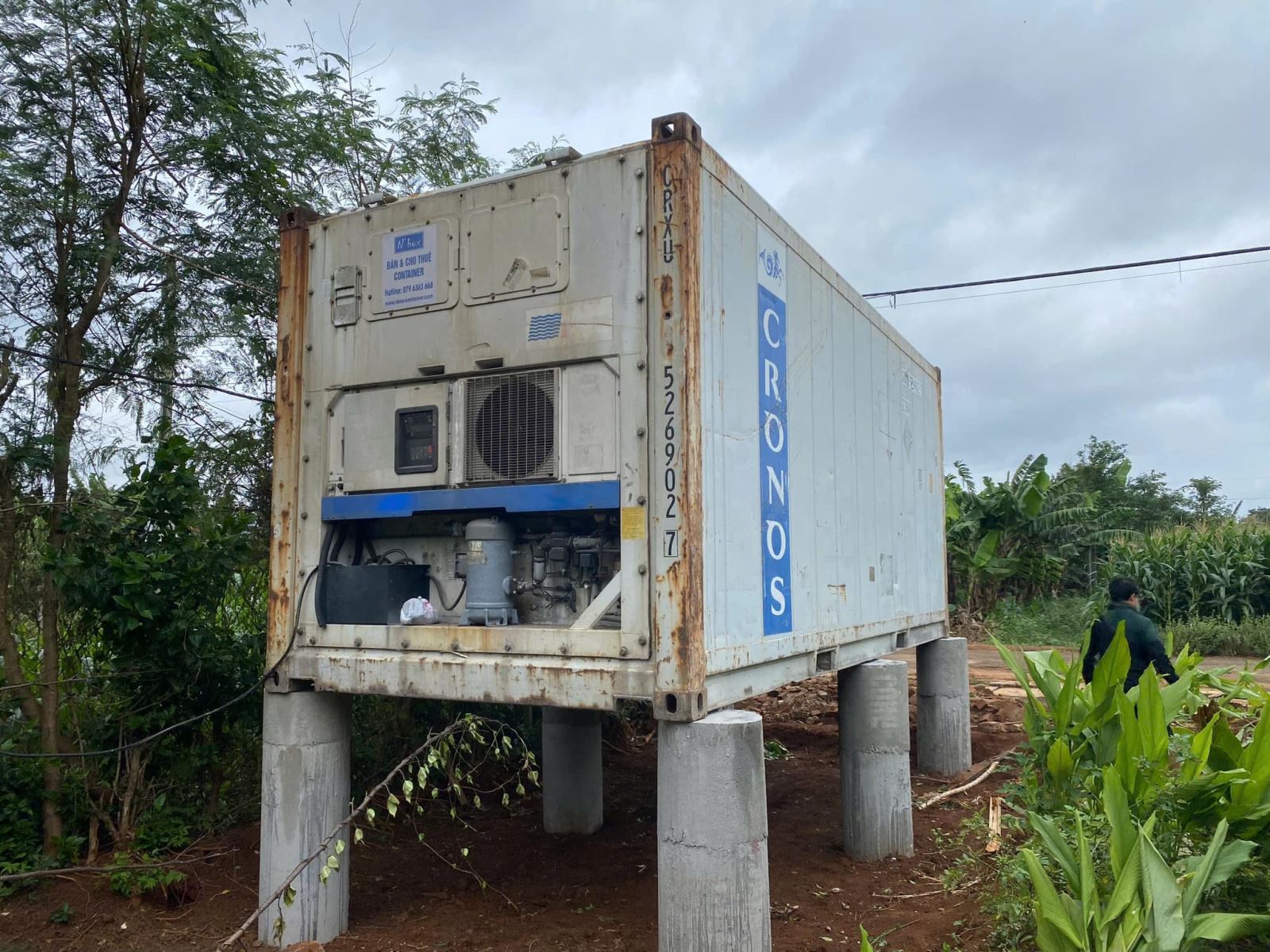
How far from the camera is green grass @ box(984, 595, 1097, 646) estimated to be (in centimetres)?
1777

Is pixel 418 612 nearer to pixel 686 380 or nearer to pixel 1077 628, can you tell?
pixel 686 380

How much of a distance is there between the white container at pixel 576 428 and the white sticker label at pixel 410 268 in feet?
0.04

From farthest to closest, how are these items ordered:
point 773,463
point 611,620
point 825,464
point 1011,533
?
point 1011,533 < point 825,464 < point 773,463 < point 611,620

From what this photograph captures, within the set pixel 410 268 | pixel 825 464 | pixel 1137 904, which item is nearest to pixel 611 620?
pixel 825 464

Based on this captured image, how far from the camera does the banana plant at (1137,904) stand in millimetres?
3850

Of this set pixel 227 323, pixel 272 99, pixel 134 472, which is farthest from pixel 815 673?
pixel 272 99

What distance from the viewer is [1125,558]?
19.9 m

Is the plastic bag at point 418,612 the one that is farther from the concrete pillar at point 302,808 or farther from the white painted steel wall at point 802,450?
the white painted steel wall at point 802,450

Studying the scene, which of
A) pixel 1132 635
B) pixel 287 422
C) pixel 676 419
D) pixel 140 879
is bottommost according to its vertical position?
pixel 140 879

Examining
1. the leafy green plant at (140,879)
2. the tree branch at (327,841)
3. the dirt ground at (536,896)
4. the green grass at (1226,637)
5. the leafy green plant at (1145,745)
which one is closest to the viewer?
the tree branch at (327,841)

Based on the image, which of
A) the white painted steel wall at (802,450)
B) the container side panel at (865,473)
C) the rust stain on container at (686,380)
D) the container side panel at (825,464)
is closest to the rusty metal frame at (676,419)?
the rust stain on container at (686,380)

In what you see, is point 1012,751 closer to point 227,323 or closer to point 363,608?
point 363,608

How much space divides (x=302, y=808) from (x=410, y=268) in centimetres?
278

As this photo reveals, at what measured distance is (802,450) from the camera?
5551 millimetres
